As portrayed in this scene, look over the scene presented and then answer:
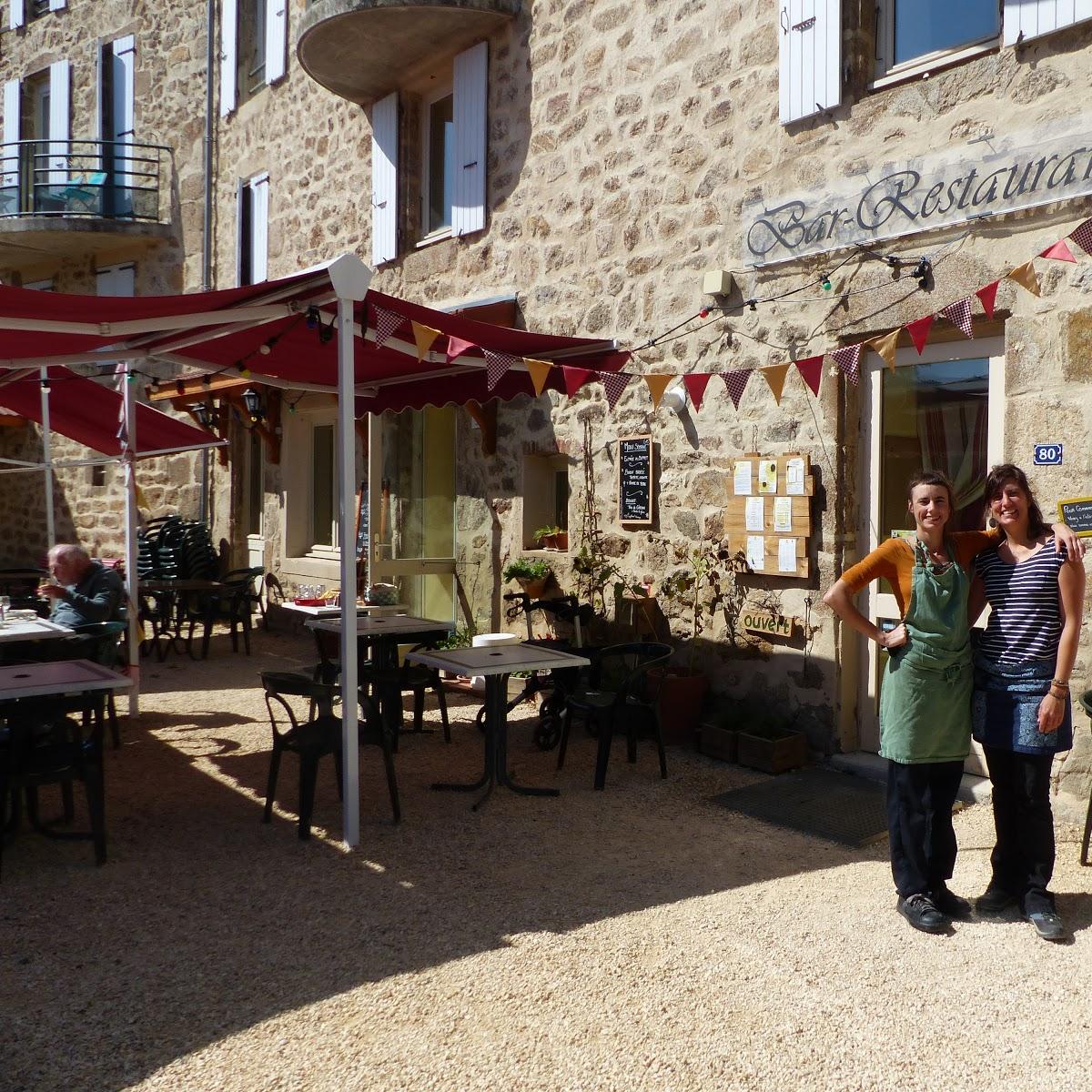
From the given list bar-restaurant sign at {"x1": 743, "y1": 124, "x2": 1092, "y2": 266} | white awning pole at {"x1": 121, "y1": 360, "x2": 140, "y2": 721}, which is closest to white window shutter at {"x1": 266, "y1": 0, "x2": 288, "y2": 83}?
white awning pole at {"x1": 121, "y1": 360, "x2": 140, "y2": 721}

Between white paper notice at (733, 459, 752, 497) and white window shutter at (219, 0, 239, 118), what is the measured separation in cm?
738

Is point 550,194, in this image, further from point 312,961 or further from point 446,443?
point 312,961

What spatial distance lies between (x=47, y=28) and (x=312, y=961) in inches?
525

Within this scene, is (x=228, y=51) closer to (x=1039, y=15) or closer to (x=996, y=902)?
(x=1039, y=15)

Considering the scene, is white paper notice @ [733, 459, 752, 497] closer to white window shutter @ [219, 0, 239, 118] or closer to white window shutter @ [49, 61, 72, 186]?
white window shutter @ [219, 0, 239, 118]

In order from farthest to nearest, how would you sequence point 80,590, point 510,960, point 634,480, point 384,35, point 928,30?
point 384,35
point 634,480
point 80,590
point 928,30
point 510,960

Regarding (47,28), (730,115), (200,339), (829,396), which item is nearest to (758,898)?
(829,396)

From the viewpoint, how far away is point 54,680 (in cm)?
416

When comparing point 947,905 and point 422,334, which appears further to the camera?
point 422,334

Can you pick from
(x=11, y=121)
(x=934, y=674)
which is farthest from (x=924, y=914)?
(x=11, y=121)

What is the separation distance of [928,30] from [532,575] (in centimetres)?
378

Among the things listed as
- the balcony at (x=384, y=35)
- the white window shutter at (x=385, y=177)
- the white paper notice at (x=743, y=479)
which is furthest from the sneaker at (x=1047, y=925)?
the white window shutter at (x=385, y=177)

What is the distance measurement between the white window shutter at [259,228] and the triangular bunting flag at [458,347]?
5641 mm

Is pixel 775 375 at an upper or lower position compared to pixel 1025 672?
upper
